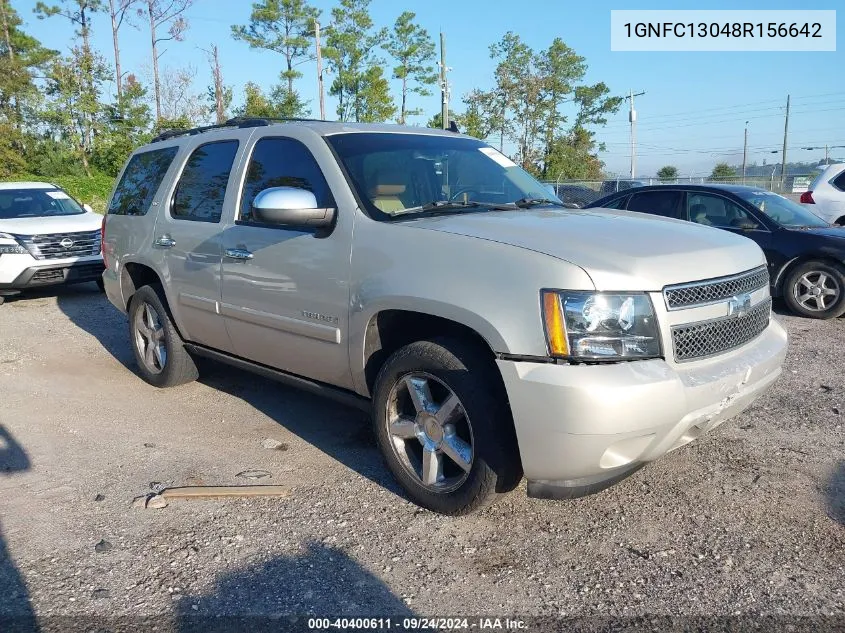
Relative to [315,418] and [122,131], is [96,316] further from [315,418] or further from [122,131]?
[122,131]

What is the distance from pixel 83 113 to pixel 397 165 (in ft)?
114

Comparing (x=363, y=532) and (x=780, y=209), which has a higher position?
(x=780, y=209)

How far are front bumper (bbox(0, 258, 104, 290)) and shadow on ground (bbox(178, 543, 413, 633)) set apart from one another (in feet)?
25.8

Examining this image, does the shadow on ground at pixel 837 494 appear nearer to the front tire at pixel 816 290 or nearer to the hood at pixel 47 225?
the front tire at pixel 816 290

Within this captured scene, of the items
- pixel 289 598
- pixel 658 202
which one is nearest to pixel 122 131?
pixel 658 202

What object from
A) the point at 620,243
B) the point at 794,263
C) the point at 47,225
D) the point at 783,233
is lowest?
the point at 794,263

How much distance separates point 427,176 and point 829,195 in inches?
353

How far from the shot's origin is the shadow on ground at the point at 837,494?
10.7 feet

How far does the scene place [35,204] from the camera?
10555 mm

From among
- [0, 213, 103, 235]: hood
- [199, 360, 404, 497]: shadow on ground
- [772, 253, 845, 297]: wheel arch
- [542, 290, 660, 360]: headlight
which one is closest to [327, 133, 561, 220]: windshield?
[542, 290, 660, 360]: headlight

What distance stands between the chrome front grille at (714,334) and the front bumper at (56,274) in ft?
29.1

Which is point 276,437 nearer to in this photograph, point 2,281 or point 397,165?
point 397,165

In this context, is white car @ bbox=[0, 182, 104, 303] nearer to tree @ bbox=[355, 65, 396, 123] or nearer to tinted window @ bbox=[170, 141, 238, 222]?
tinted window @ bbox=[170, 141, 238, 222]

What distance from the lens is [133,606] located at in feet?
8.71
